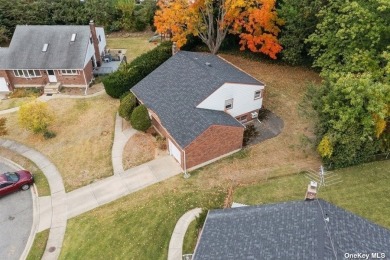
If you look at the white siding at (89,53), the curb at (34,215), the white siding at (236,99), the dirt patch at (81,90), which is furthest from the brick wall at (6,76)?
the white siding at (236,99)

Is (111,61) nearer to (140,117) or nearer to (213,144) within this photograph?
(140,117)

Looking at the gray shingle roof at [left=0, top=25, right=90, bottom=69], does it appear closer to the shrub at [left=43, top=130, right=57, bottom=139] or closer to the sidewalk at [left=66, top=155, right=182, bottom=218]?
the shrub at [left=43, top=130, right=57, bottom=139]

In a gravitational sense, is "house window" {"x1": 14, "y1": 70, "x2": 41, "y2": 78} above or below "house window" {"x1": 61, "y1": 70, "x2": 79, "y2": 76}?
below

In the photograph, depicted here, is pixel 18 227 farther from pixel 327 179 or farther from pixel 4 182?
pixel 327 179

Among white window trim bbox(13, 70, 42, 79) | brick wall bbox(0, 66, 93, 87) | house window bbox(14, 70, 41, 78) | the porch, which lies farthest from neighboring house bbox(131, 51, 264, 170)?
house window bbox(14, 70, 41, 78)

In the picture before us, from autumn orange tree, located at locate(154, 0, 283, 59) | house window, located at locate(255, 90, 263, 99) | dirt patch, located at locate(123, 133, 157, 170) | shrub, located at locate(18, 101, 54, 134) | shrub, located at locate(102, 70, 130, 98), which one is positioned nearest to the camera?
dirt patch, located at locate(123, 133, 157, 170)

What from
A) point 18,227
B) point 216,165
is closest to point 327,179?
point 216,165
